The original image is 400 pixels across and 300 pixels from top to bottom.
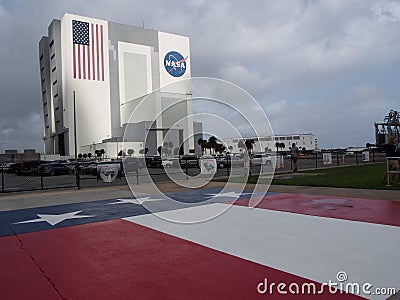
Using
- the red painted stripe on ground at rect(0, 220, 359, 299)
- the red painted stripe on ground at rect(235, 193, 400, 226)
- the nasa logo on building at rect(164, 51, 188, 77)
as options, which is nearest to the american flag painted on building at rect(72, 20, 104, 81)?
the nasa logo on building at rect(164, 51, 188, 77)

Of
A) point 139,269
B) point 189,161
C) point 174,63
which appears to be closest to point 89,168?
point 189,161

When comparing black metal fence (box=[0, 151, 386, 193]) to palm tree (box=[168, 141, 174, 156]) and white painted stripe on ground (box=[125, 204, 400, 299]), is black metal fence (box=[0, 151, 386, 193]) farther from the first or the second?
white painted stripe on ground (box=[125, 204, 400, 299])

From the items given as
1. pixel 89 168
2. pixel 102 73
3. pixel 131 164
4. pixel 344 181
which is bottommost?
pixel 344 181

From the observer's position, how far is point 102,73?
76.1 m

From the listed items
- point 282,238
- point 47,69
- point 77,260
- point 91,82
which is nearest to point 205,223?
point 282,238

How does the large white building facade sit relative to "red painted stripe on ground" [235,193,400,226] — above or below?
above

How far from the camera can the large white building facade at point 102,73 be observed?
243ft

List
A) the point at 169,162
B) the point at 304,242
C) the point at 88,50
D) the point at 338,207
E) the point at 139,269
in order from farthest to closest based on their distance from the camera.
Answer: the point at 88,50, the point at 169,162, the point at 338,207, the point at 304,242, the point at 139,269

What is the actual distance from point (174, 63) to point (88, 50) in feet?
72.3

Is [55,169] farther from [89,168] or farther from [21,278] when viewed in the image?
[21,278]

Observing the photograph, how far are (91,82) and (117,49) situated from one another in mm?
10533

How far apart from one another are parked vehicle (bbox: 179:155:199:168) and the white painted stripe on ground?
12.4 metres

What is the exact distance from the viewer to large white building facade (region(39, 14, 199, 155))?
7396 centimetres

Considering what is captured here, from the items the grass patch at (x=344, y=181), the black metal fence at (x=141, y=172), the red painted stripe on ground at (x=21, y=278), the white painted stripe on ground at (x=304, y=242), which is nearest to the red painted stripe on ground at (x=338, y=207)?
the white painted stripe on ground at (x=304, y=242)
